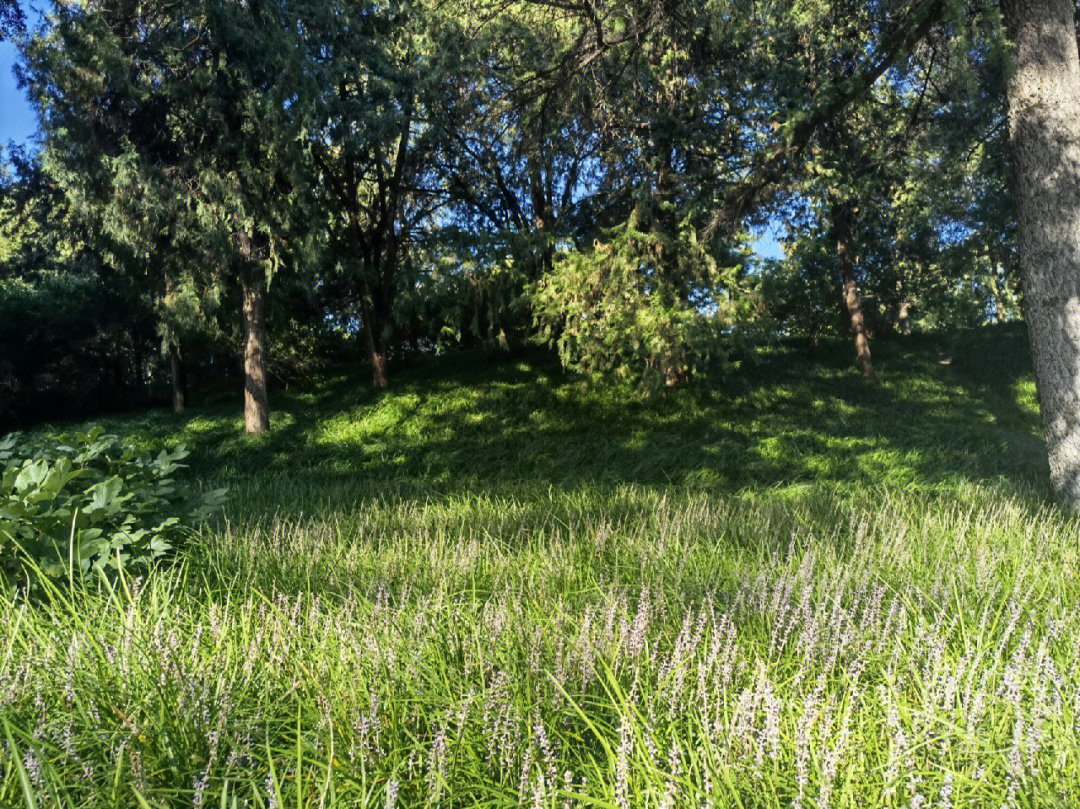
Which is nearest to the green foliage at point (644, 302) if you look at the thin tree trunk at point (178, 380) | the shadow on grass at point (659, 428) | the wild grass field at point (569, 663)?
the shadow on grass at point (659, 428)

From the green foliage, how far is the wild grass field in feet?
11.4

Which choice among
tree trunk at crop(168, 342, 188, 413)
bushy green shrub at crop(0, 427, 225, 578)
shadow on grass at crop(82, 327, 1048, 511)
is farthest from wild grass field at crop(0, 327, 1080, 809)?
tree trunk at crop(168, 342, 188, 413)

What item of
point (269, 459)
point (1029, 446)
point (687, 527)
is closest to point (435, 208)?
point (269, 459)

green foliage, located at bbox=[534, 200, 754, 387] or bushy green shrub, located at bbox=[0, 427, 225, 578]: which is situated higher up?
green foliage, located at bbox=[534, 200, 754, 387]

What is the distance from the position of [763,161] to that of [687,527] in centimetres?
459

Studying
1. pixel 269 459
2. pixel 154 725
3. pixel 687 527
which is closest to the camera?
pixel 154 725

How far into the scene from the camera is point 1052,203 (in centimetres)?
649

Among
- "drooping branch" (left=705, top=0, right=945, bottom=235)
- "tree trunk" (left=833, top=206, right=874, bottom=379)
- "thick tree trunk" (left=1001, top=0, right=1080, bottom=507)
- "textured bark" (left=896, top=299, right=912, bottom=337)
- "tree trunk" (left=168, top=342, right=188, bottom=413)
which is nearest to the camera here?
"thick tree trunk" (left=1001, top=0, right=1080, bottom=507)

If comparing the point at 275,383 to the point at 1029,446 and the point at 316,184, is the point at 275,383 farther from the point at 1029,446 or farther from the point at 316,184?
the point at 1029,446

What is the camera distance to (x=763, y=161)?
8.19 meters

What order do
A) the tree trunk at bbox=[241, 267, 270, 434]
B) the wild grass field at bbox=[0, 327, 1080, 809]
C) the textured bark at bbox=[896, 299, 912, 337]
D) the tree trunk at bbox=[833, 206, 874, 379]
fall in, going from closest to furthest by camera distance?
the wild grass field at bbox=[0, 327, 1080, 809]
the tree trunk at bbox=[241, 267, 270, 434]
the tree trunk at bbox=[833, 206, 874, 379]
the textured bark at bbox=[896, 299, 912, 337]

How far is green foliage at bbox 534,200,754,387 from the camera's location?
1094 centimetres

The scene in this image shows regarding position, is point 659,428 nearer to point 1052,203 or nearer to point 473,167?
point 1052,203

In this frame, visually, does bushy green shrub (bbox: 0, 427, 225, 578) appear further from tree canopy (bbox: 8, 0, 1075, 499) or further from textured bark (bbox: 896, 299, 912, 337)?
textured bark (bbox: 896, 299, 912, 337)
